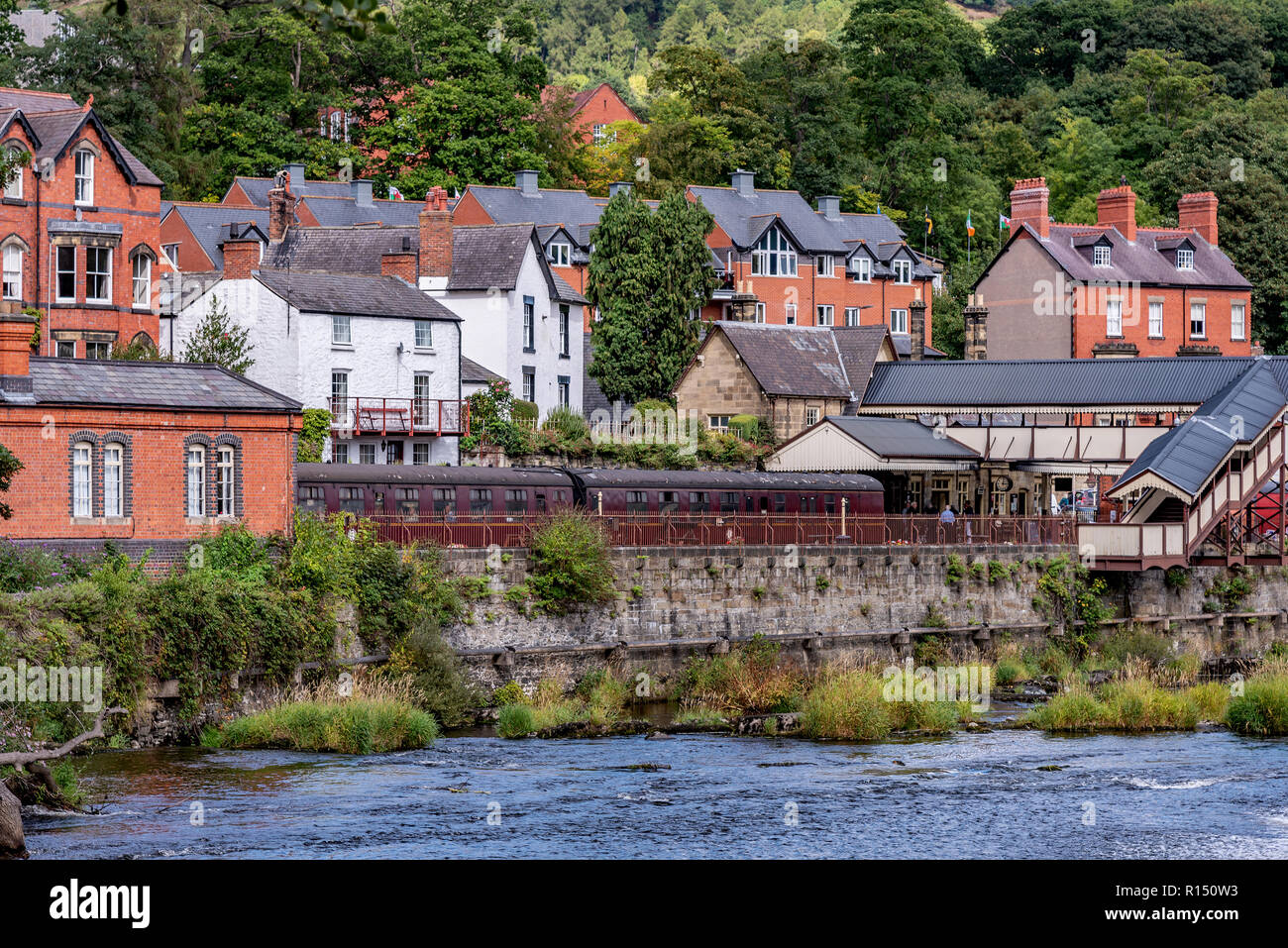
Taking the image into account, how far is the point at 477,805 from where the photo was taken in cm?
2509

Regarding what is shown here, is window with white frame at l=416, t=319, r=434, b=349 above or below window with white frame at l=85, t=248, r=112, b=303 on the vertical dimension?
below

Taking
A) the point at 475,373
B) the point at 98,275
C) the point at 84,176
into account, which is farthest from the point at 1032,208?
the point at 84,176

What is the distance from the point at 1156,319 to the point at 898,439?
953 inches

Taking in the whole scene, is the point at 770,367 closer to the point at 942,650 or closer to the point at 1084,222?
the point at 942,650

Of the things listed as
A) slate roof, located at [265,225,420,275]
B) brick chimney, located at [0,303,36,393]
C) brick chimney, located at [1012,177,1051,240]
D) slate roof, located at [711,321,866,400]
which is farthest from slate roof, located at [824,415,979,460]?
brick chimney, located at [0,303,36,393]

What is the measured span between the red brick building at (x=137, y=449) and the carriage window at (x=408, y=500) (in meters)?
4.97

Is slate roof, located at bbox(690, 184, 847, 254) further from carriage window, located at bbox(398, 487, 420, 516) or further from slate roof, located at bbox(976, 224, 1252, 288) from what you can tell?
carriage window, located at bbox(398, 487, 420, 516)

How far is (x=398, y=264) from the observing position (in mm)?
57688

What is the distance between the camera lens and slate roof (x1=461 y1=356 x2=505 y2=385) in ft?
186

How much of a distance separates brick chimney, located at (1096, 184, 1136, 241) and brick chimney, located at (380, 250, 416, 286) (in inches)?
1291

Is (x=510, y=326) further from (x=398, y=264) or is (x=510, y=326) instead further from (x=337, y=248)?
(x=337, y=248)

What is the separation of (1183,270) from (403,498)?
45.8 m
